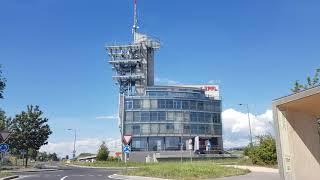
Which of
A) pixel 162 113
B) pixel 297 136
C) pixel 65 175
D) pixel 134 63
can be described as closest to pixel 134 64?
pixel 134 63

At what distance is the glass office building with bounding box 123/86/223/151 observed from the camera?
112125mm

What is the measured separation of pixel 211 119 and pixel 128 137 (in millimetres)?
89373

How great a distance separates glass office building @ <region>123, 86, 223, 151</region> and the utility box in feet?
319

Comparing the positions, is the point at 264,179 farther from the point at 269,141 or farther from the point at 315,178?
the point at 269,141

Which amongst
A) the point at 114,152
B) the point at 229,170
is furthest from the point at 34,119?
the point at 114,152

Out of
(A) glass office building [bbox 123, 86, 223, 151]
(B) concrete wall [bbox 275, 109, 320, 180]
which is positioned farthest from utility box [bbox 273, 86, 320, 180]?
(A) glass office building [bbox 123, 86, 223, 151]

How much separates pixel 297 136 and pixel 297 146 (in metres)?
0.31

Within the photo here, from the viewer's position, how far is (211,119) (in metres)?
119

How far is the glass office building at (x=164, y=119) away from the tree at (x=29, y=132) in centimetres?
4678

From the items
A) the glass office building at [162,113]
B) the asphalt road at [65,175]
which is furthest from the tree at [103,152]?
the asphalt road at [65,175]

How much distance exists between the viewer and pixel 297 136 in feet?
44.3

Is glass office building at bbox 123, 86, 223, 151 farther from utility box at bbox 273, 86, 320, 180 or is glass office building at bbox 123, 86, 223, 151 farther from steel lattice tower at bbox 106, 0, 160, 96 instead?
utility box at bbox 273, 86, 320, 180

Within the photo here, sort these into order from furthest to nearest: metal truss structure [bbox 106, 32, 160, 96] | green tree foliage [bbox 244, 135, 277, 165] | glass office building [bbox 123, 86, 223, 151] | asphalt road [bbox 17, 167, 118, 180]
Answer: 1. metal truss structure [bbox 106, 32, 160, 96]
2. glass office building [bbox 123, 86, 223, 151]
3. green tree foliage [bbox 244, 135, 277, 165]
4. asphalt road [bbox 17, 167, 118, 180]

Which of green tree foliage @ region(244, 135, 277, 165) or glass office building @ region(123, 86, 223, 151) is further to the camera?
glass office building @ region(123, 86, 223, 151)
